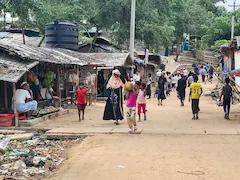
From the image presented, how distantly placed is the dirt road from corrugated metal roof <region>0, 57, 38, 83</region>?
2.11 m

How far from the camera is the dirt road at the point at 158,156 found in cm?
641

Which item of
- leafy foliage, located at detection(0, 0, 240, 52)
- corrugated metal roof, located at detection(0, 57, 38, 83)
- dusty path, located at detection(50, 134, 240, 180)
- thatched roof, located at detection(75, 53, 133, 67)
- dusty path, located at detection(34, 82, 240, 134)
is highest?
leafy foliage, located at detection(0, 0, 240, 52)

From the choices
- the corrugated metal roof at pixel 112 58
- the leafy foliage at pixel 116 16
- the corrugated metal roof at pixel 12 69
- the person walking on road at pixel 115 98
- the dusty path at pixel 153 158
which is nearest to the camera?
the dusty path at pixel 153 158

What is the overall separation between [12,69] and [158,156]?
571 centimetres

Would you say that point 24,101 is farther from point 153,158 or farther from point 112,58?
point 112,58

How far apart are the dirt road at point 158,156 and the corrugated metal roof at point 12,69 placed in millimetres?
2109

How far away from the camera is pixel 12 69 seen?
11.2 meters

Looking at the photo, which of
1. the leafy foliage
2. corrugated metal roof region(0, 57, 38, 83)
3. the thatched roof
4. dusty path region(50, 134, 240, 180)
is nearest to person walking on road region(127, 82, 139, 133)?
dusty path region(50, 134, 240, 180)

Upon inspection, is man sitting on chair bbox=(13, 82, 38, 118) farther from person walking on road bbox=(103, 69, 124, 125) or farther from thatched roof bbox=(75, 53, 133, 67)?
thatched roof bbox=(75, 53, 133, 67)

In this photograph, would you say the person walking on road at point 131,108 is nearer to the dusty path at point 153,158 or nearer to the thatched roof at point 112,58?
the dusty path at point 153,158

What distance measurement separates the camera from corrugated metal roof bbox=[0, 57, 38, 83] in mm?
10681

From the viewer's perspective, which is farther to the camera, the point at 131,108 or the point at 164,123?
the point at 164,123

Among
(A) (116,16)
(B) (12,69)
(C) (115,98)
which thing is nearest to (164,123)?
(C) (115,98)

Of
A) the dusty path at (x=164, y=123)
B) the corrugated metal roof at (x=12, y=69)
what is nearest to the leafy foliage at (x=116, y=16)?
the dusty path at (x=164, y=123)
